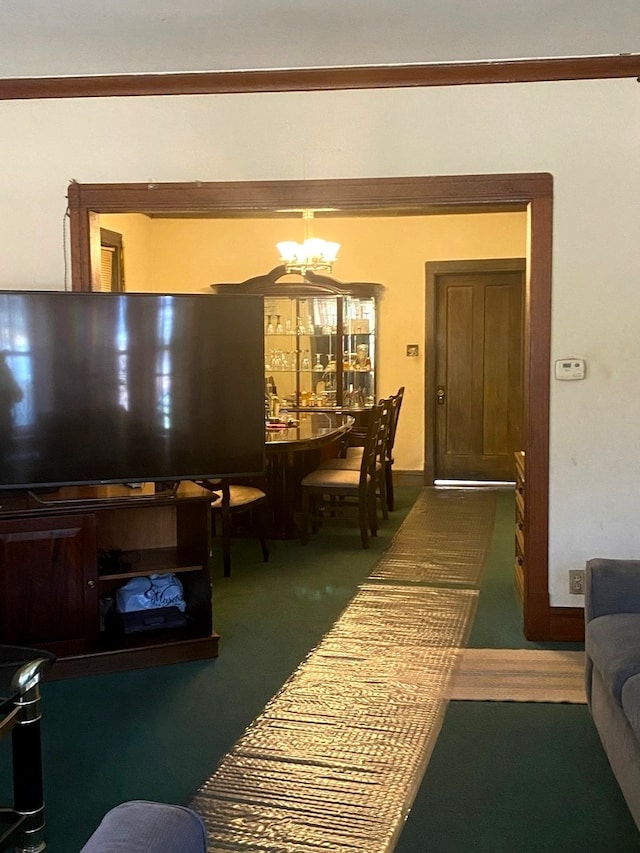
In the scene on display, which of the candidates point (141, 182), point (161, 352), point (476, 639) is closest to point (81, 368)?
point (161, 352)

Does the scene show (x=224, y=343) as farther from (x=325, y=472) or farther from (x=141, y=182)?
(x=325, y=472)

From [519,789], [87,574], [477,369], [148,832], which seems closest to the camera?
[148,832]

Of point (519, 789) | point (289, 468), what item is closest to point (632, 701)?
point (519, 789)

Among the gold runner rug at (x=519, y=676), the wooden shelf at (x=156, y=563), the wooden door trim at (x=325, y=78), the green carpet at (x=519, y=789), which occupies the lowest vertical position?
the green carpet at (x=519, y=789)

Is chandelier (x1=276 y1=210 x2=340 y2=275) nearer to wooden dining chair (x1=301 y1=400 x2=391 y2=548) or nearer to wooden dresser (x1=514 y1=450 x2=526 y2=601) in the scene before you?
wooden dining chair (x1=301 y1=400 x2=391 y2=548)

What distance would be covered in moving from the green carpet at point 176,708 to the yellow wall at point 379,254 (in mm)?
3811

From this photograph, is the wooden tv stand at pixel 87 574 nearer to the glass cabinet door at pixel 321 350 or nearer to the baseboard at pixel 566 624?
the baseboard at pixel 566 624

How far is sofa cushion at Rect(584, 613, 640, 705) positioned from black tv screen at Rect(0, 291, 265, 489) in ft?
5.53

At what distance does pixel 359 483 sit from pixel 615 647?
3448mm

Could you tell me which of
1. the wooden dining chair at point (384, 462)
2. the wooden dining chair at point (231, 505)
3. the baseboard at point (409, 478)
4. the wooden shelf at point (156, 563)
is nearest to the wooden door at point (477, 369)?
the baseboard at point (409, 478)

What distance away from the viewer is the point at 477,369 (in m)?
8.51

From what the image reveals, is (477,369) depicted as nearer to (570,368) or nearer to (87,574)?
(570,368)

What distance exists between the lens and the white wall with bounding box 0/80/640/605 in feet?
12.7

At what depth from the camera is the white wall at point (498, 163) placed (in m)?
3.88
